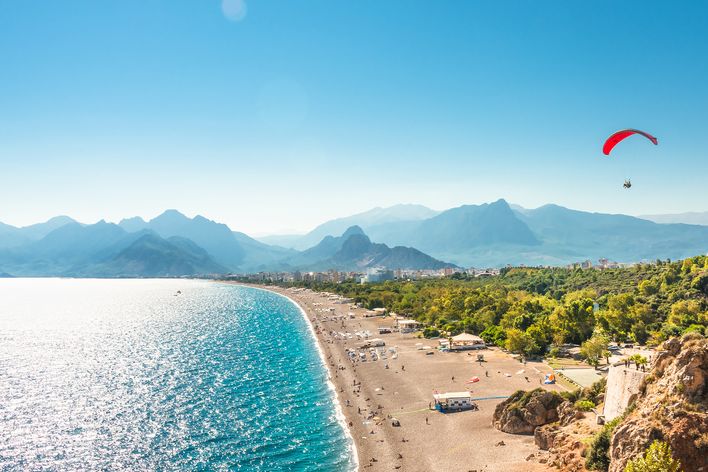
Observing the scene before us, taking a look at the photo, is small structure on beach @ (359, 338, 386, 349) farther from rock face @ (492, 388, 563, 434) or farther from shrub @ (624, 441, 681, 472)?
shrub @ (624, 441, 681, 472)

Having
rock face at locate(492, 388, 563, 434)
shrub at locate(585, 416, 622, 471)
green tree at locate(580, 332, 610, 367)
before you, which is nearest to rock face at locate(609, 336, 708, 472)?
shrub at locate(585, 416, 622, 471)

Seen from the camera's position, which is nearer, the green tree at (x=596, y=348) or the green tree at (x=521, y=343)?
the green tree at (x=596, y=348)

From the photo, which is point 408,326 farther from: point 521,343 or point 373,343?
point 521,343

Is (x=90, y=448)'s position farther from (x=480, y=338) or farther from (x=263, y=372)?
(x=480, y=338)

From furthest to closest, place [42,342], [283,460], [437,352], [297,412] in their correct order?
[42,342]
[437,352]
[297,412]
[283,460]

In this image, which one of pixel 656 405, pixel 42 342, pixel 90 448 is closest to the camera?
pixel 656 405

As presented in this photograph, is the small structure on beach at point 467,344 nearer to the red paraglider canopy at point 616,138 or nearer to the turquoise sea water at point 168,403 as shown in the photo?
the turquoise sea water at point 168,403

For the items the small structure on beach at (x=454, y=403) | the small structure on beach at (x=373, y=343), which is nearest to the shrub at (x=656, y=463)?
the small structure on beach at (x=454, y=403)

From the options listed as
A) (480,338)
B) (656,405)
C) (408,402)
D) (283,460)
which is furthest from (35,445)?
(480,338)
